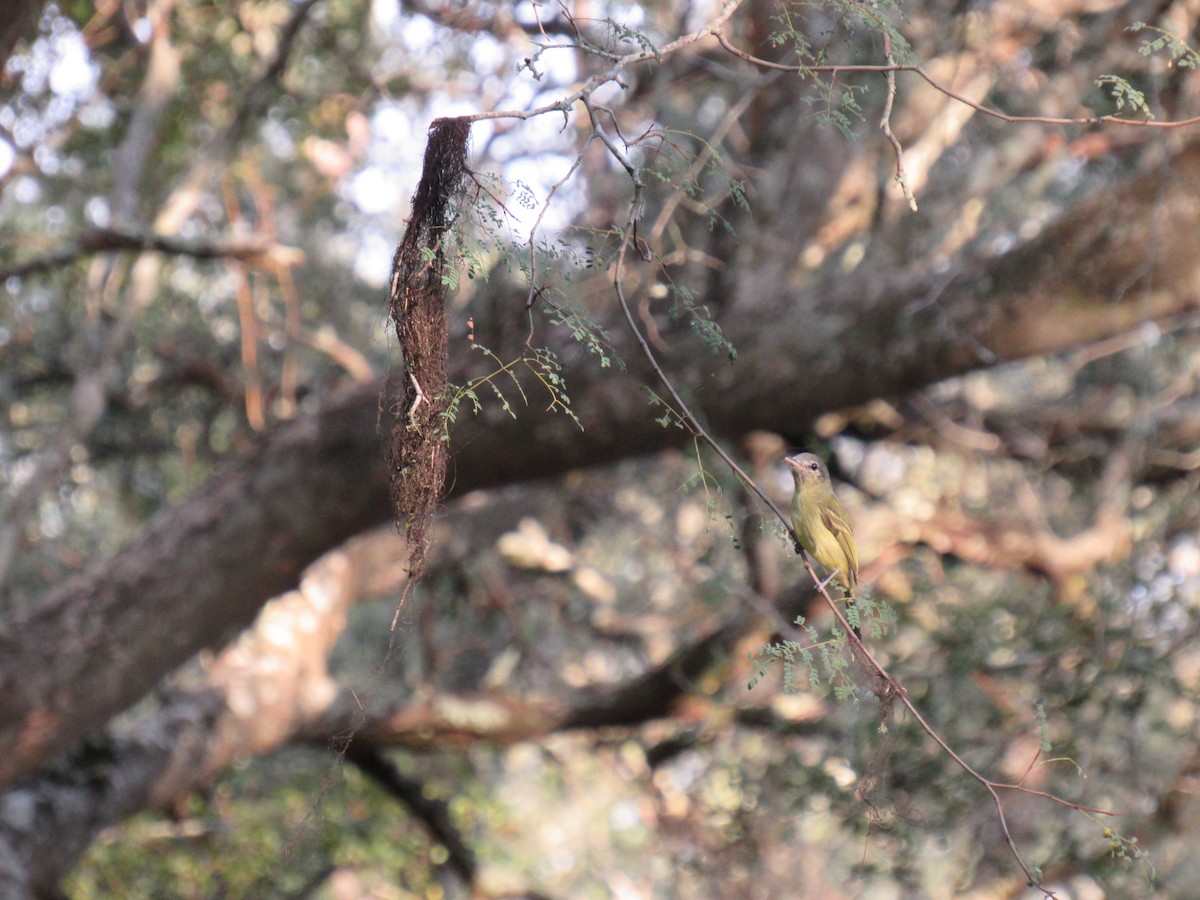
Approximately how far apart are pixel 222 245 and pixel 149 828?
3990mm

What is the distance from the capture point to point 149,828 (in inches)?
288

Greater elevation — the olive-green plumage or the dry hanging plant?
the dry hanging plant

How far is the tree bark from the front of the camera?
420 cm

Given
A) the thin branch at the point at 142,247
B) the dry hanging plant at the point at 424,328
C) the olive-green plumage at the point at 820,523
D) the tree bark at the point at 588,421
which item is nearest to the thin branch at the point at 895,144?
the dry hanging plant at the point at 424,328

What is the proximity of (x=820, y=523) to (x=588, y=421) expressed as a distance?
148cm

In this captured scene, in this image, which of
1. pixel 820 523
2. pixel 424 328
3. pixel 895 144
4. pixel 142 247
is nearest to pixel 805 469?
pixel 820 523

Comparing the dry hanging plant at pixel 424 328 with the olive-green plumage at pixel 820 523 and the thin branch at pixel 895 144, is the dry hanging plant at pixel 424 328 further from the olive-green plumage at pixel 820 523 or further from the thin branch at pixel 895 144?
the olive-green plumage at pixel 820 523

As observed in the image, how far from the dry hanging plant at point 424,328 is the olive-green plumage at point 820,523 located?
60.0 inches

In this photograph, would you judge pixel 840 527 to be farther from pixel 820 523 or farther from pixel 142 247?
pixel 142 247

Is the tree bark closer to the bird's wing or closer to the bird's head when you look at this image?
the bird's head

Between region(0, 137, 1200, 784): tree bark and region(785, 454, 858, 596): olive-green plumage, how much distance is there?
87 cm

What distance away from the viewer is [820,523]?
3.43 metres

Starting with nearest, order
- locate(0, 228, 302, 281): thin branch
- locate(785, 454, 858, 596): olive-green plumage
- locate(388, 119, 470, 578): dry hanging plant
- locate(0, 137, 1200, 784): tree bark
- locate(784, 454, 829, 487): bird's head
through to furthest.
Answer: locate(388, 119, 470, 578): dry hanging plant → locate(785, 454, 858, 596): olive-green plumage → locate(784, 454, 829, 487): bird's head → locate(0, 137, 1200, 784): tree bark → locate(0, 228, 302, 281): thin branch

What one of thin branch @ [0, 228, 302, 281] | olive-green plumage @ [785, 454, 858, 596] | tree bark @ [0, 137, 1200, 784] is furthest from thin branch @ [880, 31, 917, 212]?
thin branch @ [0, 228, 302, 281]
